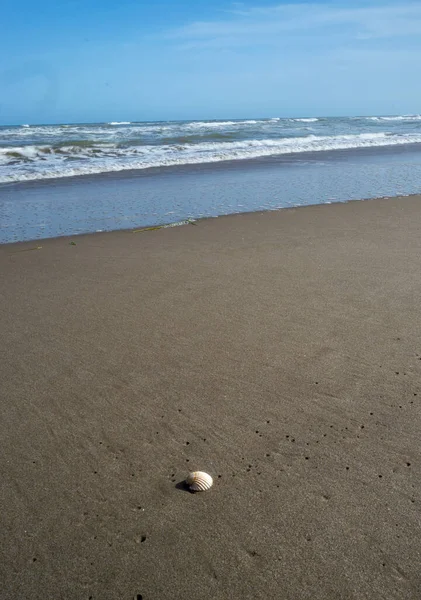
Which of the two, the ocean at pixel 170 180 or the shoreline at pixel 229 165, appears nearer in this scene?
the ocean at pixel 170 180

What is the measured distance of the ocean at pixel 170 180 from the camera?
28.0 feet

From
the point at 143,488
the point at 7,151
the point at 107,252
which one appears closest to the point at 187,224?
the point at 107,252

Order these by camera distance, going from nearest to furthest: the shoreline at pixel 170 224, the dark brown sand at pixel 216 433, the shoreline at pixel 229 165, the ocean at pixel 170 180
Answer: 1. the dark brown sand at pixel 216 433
2. the shoreline at pixel 170 224
3. the ocean at pixel 170 180
4. the shoreline at pixel 229 165

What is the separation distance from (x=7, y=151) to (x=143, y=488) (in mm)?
18789

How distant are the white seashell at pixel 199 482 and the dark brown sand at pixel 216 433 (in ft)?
0.15

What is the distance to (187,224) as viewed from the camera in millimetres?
7594

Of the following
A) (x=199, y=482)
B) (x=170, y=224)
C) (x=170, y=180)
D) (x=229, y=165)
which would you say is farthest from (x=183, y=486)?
(x=229, y=165)

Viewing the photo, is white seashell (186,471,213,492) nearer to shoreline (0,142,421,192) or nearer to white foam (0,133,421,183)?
shoreline (0,142,421,192)

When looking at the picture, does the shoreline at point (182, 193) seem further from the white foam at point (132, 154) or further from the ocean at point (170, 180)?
the white foam at point (132, 154)

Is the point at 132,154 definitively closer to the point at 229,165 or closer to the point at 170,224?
the point at 229,165

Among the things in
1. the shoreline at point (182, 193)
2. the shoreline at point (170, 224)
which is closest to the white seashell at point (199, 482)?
the shoreline at point (170, 224)

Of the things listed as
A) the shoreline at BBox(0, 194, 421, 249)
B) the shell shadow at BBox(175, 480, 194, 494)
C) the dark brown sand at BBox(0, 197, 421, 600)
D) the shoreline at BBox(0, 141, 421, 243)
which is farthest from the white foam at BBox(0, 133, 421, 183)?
the shell shadow at BBox(175, 480, 194, 494)

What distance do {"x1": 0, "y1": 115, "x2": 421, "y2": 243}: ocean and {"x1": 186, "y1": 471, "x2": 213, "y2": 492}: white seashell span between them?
5418 mm

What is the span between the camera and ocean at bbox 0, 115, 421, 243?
8.54m
